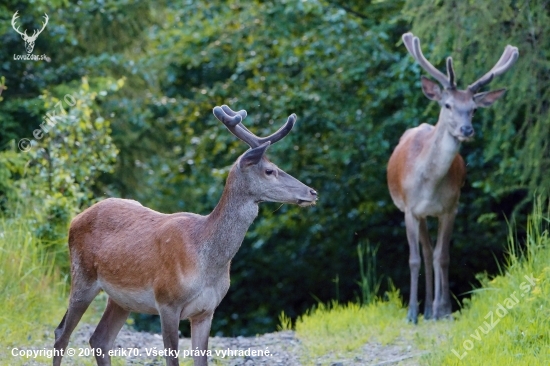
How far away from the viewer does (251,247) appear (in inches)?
637

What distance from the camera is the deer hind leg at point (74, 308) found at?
6.41 metres

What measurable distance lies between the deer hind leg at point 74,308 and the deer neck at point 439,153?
14.3 feet

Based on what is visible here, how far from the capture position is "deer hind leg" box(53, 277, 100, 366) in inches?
253

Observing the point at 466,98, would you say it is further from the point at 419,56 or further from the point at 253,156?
the point at 253,156

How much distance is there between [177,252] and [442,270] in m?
4.66

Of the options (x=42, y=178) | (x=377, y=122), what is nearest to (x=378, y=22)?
(x=377, y=122)

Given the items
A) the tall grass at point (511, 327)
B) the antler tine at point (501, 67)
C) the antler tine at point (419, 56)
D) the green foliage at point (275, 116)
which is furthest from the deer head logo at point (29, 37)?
the tall grass at point (511, 327)

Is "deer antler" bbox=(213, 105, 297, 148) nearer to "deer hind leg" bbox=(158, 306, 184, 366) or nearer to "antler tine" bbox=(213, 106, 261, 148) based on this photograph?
"antler tine" bbox=(213, 106, 261, 148)

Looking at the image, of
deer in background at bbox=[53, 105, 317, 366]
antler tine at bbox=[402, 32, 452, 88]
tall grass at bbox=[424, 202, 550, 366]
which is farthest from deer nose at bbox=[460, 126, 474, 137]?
deer in background at bbox=[53, 105, 317, 366]

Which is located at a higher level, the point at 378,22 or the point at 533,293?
the point at 378,22

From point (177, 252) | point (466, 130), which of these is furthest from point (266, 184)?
point (466, 130)

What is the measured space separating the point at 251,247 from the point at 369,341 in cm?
798

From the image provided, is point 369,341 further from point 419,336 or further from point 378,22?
point 378,22

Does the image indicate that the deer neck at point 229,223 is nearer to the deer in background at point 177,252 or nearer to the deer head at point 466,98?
the deer in background at point 177,252
